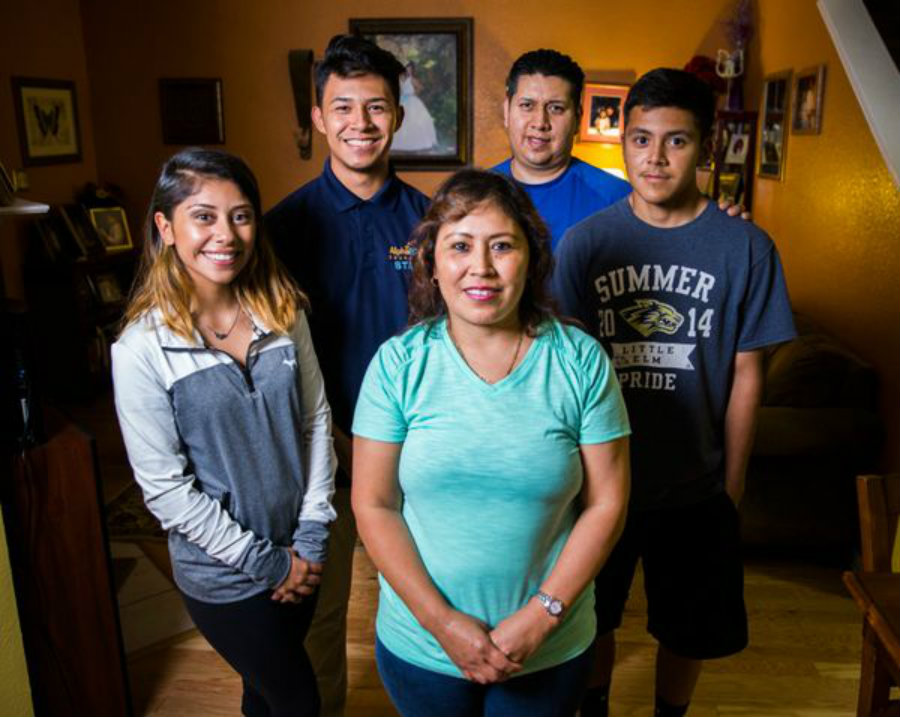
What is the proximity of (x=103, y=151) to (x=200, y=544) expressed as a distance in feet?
15.7

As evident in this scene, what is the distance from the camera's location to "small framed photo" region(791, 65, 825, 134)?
345cm

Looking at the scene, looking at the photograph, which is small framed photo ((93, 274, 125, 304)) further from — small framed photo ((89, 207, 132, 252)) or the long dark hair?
the long dark hair

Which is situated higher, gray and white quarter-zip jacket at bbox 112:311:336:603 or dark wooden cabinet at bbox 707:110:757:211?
dark wooden cabinet at bbox 707:110:757:211

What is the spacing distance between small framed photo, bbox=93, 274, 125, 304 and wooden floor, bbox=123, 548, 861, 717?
9.99 feet

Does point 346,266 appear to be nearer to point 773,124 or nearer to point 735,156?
point 773,124

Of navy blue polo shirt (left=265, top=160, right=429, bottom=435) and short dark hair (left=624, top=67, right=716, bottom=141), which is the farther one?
navy blue polo shirt (left=265, top=160, right=429, bottom=435)

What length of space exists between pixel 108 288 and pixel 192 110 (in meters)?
1.27

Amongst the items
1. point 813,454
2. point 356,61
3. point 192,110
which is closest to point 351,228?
point 356,61

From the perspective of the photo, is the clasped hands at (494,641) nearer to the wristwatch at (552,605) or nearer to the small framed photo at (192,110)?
the wristwatch at (552,605)

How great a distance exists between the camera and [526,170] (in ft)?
6.83

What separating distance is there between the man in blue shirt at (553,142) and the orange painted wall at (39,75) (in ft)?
11.3

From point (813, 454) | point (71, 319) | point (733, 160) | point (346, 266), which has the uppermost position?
point (733, 160)

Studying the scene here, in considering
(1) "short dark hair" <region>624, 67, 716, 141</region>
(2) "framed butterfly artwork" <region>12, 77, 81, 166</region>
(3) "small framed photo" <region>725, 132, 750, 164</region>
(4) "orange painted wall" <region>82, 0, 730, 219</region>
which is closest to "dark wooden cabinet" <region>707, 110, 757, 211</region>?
(3) "small framed photo" <region>725, 132, 750, 164</region>

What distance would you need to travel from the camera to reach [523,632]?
4.02ft
